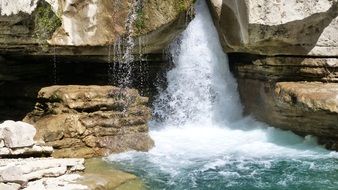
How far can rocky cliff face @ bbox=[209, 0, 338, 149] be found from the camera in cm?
1364

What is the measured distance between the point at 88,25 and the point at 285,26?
5077mm

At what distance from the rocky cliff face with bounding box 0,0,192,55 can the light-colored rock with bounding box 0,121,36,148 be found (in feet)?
9.39

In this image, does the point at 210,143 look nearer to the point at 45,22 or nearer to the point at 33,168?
→ the point at 45,22

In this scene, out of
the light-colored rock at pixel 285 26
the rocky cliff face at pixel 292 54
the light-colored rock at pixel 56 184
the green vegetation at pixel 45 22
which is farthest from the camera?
the light-colored rock at pixel 285 26

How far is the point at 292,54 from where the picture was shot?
14500 millimetres

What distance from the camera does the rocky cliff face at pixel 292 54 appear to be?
13.6 meters

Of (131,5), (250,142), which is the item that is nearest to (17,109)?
(131,5)

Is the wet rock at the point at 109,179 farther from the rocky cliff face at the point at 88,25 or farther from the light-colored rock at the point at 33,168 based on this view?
the rocky cliff face at the point at 88,25

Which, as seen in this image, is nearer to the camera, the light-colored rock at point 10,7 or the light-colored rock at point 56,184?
the light-colored rock at point 56,184

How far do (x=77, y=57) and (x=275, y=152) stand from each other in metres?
5.93

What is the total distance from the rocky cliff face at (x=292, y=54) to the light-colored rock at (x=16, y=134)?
6.27m

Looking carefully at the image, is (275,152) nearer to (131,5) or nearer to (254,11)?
(254,11)

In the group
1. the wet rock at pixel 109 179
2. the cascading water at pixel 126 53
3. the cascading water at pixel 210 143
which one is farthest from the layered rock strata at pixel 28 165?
the cascading water at pixel 126 53

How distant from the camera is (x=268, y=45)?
14484 millimetres
